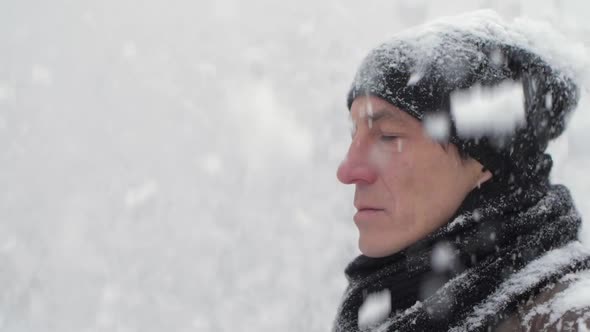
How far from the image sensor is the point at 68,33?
28.3 feet

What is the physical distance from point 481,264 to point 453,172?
10.5 inches

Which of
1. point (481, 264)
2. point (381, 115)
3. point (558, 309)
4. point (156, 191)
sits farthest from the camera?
point (156, 191)

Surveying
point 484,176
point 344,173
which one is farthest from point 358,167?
point 484,176

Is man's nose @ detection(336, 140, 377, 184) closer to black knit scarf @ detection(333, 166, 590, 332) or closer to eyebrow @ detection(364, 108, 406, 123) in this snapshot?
eyebrow @ detection(364, 108, 406, 123)

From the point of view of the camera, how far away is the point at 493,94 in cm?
157

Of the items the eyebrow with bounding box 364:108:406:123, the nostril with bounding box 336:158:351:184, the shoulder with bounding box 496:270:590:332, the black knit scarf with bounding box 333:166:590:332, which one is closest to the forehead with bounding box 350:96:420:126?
the eyebrow with bounding box 364:108:406:123

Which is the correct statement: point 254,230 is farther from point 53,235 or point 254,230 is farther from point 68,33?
point 68,33

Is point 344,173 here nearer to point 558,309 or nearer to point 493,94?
point 493,94

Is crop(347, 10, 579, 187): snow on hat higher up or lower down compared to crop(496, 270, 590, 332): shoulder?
higher up

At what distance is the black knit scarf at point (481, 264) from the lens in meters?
1.32

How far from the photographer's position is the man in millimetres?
1460

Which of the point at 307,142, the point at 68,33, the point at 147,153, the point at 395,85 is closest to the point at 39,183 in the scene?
the point at 147,153

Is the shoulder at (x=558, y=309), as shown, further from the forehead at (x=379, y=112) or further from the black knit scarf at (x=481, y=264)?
the forehead at (x=379, y=112)

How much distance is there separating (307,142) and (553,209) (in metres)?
5.83
